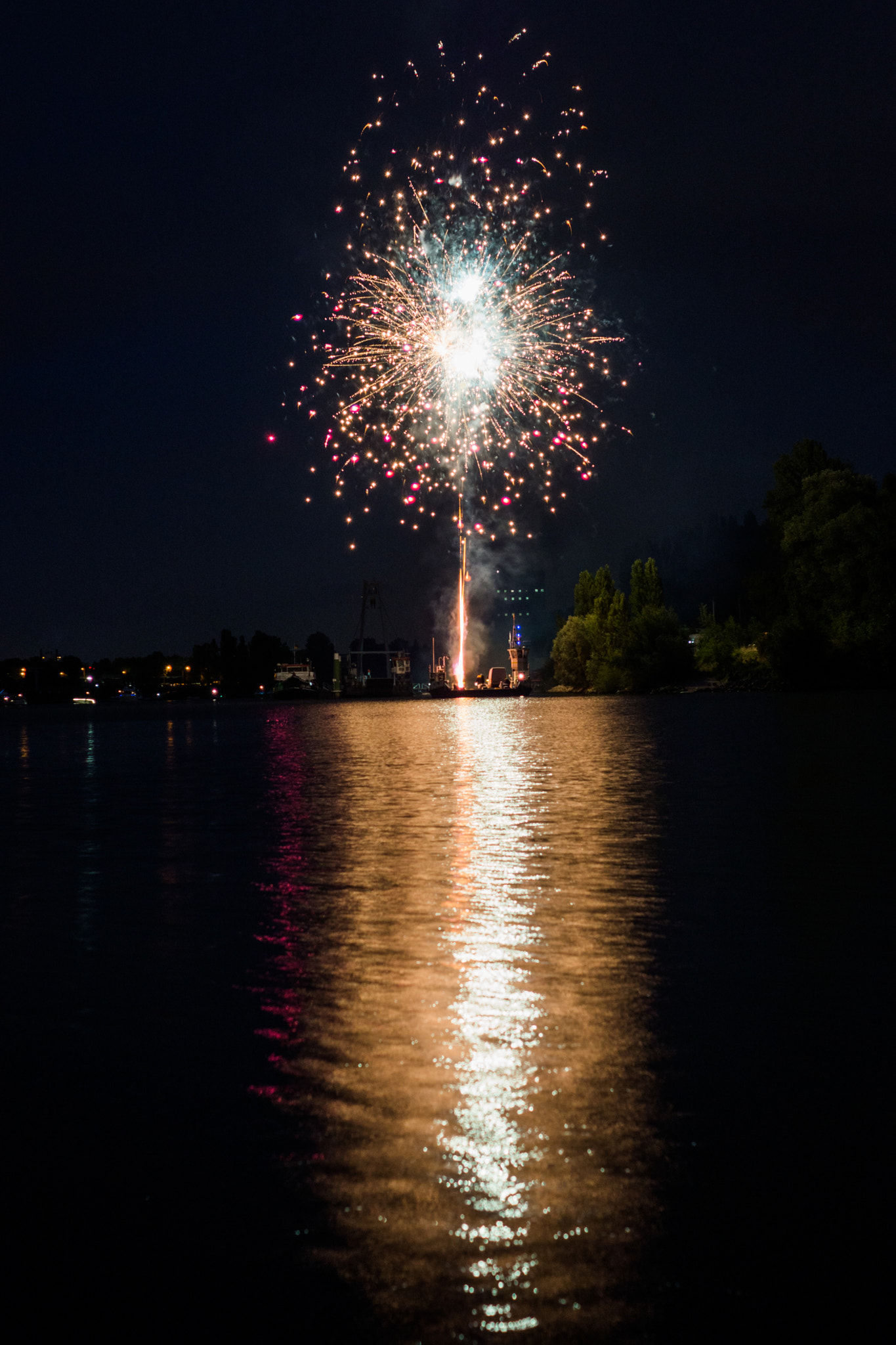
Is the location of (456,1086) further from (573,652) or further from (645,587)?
(573,652)

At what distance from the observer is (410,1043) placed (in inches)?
260

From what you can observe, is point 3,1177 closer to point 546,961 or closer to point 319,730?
point 546,961

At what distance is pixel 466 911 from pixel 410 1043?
4100mm

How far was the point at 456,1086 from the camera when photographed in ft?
19.1

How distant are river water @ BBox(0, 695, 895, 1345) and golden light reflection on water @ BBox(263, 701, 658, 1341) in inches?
0.8

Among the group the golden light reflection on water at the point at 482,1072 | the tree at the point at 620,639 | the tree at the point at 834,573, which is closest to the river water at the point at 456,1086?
the golden light reflection on water at the point at 482,1072

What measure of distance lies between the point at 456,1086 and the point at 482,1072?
270 mm

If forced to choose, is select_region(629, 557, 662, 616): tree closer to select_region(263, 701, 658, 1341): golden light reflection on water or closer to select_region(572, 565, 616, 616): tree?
select_region(572, 565, 616, 616): tree

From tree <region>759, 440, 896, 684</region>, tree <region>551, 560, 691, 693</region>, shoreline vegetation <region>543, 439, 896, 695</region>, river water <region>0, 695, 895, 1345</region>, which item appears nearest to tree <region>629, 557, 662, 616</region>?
tree <region>551, 560, 691, 693</region>

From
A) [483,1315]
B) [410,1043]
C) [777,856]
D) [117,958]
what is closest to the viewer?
[483,1315]

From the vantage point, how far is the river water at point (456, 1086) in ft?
12.9

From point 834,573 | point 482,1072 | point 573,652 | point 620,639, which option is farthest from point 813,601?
point 482,1072

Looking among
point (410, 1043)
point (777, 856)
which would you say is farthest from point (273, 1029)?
point (777, 856)

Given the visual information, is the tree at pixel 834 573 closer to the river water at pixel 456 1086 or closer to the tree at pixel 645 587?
the tree at pixel 645 587
